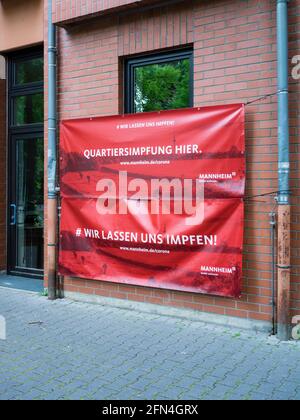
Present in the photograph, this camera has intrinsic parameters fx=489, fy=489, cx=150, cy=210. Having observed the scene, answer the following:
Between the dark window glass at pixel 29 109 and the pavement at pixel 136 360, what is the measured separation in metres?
3.33

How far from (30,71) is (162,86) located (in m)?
2.85

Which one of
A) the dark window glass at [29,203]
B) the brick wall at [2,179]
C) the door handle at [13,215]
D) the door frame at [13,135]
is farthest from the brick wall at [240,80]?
the door handle at [13,215]

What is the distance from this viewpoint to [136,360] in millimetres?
4477

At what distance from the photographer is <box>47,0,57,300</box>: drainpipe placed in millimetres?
6695

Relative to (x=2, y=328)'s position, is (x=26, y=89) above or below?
above

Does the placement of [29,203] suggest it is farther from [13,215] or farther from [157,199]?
[157,199]

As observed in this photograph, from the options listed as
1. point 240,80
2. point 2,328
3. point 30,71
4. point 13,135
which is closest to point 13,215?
point 13,135

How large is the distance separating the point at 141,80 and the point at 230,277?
9.42 feet

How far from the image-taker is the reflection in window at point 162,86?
599cm

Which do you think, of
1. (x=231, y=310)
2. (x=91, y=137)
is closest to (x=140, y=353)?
(x=231, y=310)

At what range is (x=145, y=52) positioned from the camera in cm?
614

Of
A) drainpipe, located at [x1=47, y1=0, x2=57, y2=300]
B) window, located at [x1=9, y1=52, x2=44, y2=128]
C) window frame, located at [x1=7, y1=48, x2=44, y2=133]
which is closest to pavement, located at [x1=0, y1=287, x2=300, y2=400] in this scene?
drainpipe, located at [x1=47, y1=0, x2=57, y2=300]

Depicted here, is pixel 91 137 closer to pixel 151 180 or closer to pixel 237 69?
pixel 151 180

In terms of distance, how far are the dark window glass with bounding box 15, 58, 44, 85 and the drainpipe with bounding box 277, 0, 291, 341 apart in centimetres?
425
